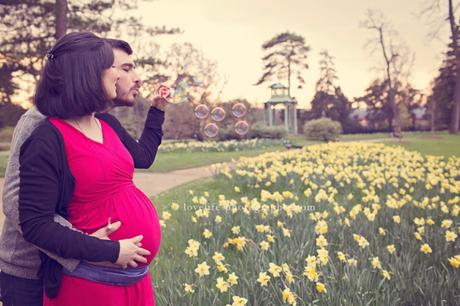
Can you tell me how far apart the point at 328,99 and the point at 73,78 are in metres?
40.5

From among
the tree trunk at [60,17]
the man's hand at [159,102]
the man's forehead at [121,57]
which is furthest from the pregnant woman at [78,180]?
the tree trunk at [60,17]

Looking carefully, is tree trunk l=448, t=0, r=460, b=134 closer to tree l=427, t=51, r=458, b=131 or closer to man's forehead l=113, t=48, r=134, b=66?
tree l=427, t=51, r=458, b=131

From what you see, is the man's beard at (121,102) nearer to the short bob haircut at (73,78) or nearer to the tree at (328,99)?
the short bob haircut at (73,78)

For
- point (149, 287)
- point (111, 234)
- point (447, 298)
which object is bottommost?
point (447, 298)

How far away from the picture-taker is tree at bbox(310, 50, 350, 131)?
38125 mm

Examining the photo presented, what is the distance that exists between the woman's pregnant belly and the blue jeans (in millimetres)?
297

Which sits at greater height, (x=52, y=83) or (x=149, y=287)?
(x=52, y=83)

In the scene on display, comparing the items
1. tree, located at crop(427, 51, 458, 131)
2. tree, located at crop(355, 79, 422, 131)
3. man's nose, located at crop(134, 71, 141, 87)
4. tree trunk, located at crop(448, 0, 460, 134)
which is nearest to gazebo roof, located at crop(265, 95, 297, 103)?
tree, located at crop(427, 51, 458, 131)

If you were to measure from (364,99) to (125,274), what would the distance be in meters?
42.9

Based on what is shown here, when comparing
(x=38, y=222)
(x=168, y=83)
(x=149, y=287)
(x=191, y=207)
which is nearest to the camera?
(x=38, y=222)

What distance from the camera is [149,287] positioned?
5.33 ft

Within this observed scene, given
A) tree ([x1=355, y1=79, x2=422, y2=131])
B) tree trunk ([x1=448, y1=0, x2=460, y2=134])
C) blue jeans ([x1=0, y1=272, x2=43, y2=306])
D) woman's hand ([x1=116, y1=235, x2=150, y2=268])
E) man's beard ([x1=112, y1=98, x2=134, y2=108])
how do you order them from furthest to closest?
tree ([x1=355, y1=79, x2=422, y2=131]), tree trunk ([x1=448, y1=0, x2=460, y2=134]), man's beard ([x1=112, y1=98, x2=134, y2=108]), blue jeans ([x1=0, y1=272, x2=43, y2=306]), woman's hand ([x1=116, y1=235, x2=150, y2=268])

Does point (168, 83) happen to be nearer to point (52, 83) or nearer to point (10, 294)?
point (52, 83)

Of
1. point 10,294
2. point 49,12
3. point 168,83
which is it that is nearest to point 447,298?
point 168,83
